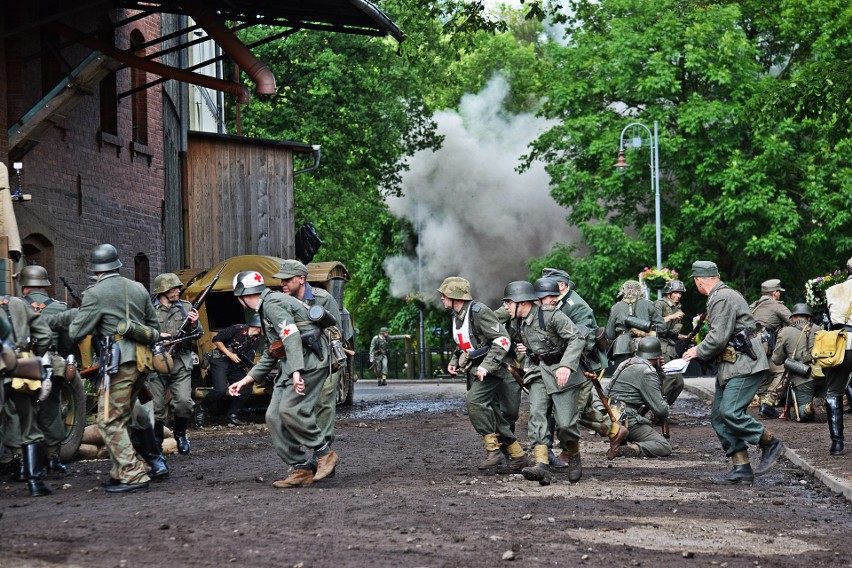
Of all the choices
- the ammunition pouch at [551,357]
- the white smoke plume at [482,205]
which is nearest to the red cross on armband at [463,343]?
the ammunition pouch at [551,357]

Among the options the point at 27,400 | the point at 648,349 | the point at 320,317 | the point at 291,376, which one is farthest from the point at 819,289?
the point at 27,400

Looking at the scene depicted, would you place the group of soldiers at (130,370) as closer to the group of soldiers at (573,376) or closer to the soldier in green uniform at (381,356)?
the group of soldiers at (573,376)

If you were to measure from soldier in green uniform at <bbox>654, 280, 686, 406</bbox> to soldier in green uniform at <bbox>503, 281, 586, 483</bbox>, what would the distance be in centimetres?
574

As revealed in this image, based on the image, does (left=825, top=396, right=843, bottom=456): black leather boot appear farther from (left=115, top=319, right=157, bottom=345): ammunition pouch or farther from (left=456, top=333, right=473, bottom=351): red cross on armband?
(left=115, top=319, right=157, bottom=345): ammunition pouch

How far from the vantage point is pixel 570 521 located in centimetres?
845

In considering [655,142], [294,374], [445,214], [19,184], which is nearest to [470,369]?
[294,374]

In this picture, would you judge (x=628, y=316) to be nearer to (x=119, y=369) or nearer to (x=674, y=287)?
(x=674, y=287)

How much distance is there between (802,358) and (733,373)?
22.7ft

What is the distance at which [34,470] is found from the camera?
10273 mm

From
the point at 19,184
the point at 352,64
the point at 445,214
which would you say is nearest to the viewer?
the point at 19,184

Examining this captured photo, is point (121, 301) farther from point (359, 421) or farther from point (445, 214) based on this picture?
point (445, 214)

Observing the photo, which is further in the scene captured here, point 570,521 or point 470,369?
point 470,369

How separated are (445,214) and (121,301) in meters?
35.8

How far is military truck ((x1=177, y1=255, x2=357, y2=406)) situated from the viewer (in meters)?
20.2
